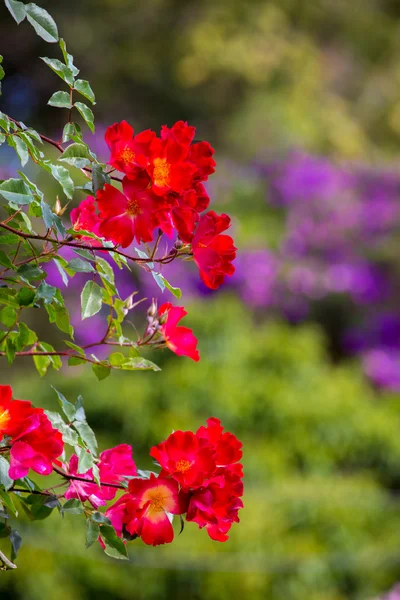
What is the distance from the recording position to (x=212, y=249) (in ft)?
1.49

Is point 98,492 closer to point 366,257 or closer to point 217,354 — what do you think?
point 217,354

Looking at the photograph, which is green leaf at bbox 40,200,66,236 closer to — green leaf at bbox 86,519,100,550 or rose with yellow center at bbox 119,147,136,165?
rose with yellow center at bbox 119,147,136,165

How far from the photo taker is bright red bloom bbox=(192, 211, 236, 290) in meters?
0.45

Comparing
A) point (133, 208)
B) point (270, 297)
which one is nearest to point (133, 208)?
point (133, 208)

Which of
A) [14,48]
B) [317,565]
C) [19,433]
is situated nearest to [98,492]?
[19,433]

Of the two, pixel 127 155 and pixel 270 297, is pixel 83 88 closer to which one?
pixel 127 155

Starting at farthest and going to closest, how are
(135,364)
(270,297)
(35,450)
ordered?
(270,297)
(135,364)
(35,450)

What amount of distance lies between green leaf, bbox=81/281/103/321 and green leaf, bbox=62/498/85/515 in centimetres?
10

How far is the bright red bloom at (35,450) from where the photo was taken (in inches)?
16.2

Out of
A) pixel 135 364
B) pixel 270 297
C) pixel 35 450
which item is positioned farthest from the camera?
pixel 270 297

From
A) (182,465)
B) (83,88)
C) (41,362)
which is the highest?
(83,88)

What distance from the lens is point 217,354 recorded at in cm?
221

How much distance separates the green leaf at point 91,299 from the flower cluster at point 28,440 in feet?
0.26

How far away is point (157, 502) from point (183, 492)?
0.02 m
